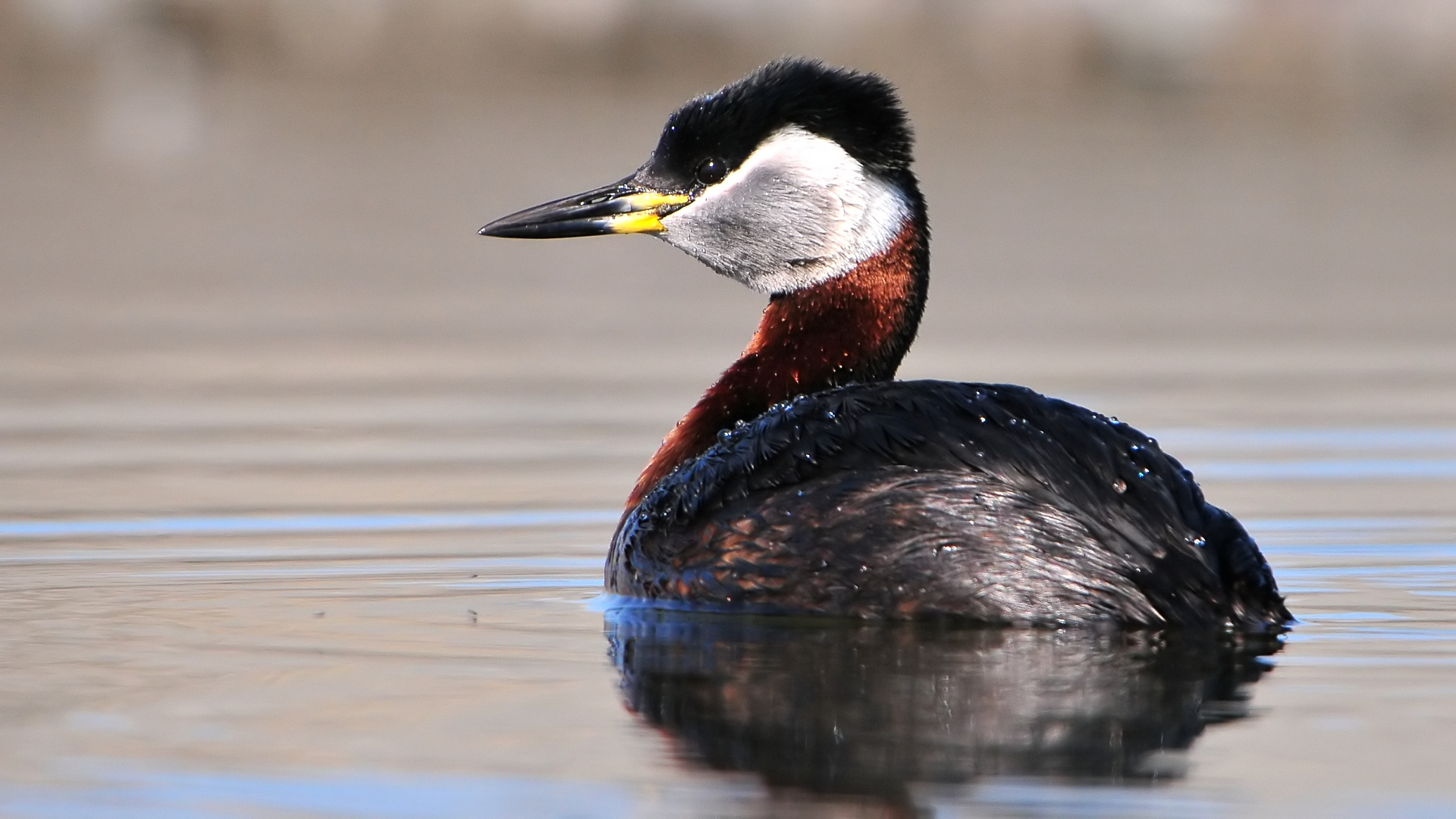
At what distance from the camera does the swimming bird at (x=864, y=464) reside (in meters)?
5.53

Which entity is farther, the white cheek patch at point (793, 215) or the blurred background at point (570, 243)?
the blurred background at point (570, 243)

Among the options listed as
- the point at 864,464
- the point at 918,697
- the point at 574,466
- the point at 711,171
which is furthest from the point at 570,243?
the point at 918,697

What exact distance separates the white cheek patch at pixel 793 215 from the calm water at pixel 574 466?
1.03 meters

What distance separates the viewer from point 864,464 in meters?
5.82

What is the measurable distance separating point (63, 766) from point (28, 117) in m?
17.1

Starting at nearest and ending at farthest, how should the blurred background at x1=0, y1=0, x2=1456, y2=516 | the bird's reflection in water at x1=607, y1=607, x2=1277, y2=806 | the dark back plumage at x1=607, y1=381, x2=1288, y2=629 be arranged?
the bird's reflection in water at x1=607, y1=607, x2=1277, y2=806
the dark back plumage at x1=607, y1=381, x2=1288, y2=629
the blurred background at x1=0, y1=0, x2=1456, y2=516

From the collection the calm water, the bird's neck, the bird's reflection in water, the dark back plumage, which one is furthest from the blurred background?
the bird's reflection in water

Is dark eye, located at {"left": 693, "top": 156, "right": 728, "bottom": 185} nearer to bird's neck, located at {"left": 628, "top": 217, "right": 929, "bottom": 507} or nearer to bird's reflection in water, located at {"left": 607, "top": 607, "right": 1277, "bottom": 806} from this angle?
bird's neck, located at {"left": 628, "top": 217, "right": 929, "bottom": 507}

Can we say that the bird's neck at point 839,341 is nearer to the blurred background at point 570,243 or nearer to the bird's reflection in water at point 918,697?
the bird's reflection in water at point 918,697

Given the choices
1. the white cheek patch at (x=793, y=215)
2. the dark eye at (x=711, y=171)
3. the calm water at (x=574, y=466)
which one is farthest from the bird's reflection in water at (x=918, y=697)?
the dark eye at (x=711, y=171)

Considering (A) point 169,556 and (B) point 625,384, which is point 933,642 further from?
(B) point 625,384

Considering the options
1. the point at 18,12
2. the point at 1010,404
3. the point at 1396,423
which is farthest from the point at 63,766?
the point at 18,12

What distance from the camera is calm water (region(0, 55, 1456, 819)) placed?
443 centimetres

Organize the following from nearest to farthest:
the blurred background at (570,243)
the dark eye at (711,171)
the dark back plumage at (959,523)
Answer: the dark back plumage at (959,523) → the dark eye at (711,171) → the blurred background at (570,243)
